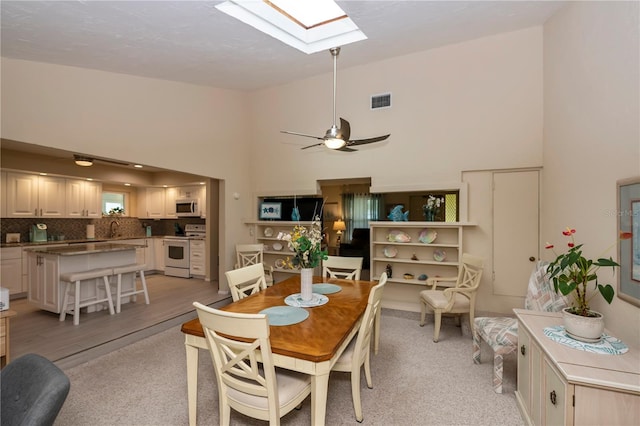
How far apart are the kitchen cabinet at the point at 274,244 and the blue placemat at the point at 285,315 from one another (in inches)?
117

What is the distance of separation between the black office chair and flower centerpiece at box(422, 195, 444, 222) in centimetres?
402

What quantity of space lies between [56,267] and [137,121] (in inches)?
86.3

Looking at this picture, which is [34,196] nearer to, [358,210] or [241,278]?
[241,278]

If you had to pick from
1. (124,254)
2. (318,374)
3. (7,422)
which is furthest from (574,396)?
(124,254)

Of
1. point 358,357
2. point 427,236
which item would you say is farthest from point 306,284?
point 427,236

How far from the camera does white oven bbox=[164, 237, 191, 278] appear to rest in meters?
6.36

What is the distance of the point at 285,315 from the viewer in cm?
201

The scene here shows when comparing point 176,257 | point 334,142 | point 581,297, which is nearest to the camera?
point 581,297

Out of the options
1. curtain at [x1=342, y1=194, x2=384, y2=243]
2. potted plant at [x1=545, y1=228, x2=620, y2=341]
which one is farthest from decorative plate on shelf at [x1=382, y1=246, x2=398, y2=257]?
curtain at [x1=342, y1=194, x2=384, y2=243]

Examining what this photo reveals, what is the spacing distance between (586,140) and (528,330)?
1.77 meters

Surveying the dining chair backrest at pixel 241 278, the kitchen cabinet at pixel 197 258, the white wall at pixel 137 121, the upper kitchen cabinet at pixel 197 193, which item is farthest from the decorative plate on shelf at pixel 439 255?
the upper kitchen cabinet at pixel 197 193

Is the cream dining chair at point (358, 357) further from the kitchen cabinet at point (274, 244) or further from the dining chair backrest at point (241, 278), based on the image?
the kitchen cabinet at point (274, 244)

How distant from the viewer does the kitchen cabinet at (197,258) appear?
20.4ft

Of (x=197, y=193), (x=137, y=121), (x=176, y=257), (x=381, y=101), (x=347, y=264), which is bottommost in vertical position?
(x=176, y=257)
